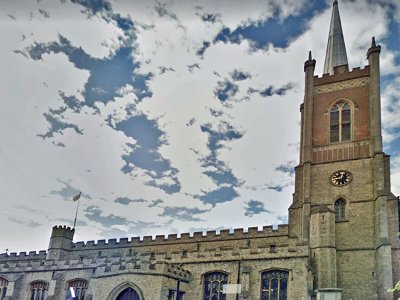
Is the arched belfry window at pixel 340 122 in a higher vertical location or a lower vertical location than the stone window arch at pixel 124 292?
higher

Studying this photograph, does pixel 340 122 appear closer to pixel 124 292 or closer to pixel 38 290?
pixel 124 292

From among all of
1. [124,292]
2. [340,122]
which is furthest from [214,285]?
[340,122]

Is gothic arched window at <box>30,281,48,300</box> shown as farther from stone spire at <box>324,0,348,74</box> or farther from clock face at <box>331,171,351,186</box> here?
stone spire at <box>324,0,348,74</box>

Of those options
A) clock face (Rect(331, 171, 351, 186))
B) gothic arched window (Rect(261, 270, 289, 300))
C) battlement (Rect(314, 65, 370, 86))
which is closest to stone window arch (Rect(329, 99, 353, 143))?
battlement (Rect(314, 65, 370, 86))

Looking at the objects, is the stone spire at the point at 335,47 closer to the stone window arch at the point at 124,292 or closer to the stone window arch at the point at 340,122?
the stone window arch at the point at 340,122

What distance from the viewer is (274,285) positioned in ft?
94.0

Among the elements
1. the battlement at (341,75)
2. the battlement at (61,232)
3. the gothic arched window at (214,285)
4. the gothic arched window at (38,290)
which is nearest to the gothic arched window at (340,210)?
the gothic arched window at (214,285)

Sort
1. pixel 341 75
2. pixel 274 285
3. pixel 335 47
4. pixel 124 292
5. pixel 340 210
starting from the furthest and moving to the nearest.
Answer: pixel 335 47 → pixel 341 75 → pixel 340 210 → pixel 124 292 → pixel 274 285

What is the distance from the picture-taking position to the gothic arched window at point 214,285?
30.0m

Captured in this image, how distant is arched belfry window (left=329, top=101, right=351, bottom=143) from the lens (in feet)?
119

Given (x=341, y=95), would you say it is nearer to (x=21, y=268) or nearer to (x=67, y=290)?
(x=67, y=290)

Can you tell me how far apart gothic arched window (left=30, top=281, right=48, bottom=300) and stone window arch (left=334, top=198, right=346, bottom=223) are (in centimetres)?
2401

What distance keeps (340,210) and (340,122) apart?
785cm

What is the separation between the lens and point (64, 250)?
4444cm
